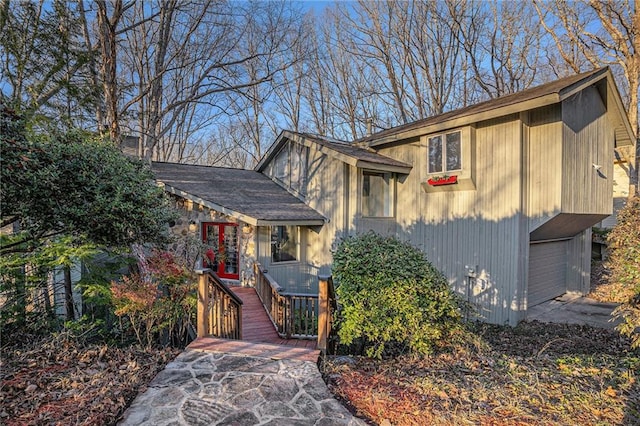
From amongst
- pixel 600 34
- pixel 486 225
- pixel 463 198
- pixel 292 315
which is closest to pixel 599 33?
pixel 600 34

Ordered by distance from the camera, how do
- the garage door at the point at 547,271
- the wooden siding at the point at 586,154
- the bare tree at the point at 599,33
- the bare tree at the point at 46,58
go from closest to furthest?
1. the bare tree at the point at 46,58
2. the wooden siding at the point at 586,154
3. the garage door at the point at 547,271
4. the bare tree at the point at 599,33

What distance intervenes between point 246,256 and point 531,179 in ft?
28.8

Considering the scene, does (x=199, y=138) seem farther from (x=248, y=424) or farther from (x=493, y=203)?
(x=248, y=424)

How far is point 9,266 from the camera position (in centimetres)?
560

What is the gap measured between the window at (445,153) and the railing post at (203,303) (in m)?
7.67

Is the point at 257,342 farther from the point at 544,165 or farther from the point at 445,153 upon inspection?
the point at 544,165

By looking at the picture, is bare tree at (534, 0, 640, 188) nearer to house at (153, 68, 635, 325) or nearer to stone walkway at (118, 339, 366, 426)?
house at (153, 68, 635, 325)

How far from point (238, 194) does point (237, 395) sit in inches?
336

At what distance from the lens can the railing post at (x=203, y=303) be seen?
5.19 meters

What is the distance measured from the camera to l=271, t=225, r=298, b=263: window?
11.1 metres

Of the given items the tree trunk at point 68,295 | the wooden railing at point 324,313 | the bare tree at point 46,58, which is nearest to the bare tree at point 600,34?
the wooden railing at point 324,313

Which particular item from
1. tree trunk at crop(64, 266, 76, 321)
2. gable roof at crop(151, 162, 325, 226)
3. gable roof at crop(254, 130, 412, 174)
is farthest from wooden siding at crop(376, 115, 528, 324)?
tree trunk at crop(64, 266, 76, 321)

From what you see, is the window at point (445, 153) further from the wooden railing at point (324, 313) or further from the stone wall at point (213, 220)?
the wooden railing at point (324, 313)

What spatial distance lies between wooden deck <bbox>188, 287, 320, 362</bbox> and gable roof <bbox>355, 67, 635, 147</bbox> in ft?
22.5
